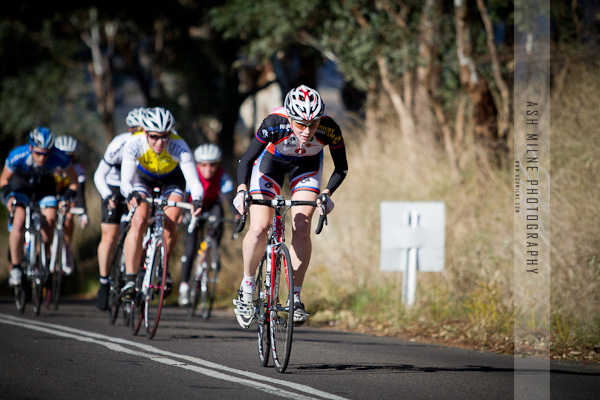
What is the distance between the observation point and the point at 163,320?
10.6 metres

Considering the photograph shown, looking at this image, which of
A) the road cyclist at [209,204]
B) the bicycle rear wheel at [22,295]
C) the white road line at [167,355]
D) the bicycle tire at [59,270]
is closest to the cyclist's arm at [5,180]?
the bicycle tire at [59,270]

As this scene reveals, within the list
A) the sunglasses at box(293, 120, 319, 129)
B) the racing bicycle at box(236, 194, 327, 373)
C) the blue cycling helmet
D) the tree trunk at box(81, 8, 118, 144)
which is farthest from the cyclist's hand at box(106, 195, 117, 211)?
the tree trunk at box(81, 8, 118, 144)

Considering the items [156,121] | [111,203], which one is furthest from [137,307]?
[156,121]

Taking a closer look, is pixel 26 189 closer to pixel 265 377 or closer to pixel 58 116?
pixel 265 377

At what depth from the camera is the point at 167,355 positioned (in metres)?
7.31

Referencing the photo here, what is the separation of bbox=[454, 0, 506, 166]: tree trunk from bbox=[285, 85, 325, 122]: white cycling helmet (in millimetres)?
7311

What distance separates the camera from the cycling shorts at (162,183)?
361 inches

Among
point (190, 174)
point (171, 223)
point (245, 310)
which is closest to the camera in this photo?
point (245, 310)

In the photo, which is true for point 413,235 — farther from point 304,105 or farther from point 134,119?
point 304,105

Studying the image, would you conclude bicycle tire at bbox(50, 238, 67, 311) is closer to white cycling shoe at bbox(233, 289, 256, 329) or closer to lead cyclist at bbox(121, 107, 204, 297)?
lead cyclist at bbox(121, 107, 204, 297)

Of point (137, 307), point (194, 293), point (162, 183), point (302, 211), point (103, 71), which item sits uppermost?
point (103, 71)

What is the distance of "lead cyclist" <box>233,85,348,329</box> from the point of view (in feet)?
21.6

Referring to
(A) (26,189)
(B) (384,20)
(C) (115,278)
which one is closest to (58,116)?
(B) (384,20)

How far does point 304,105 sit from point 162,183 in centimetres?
332
